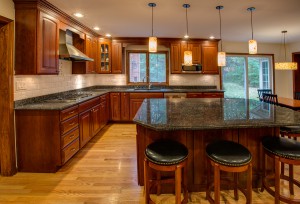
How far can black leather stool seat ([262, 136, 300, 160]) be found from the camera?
1856 mm

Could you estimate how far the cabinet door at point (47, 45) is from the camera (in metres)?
2.98

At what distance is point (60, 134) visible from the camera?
9.44 feet

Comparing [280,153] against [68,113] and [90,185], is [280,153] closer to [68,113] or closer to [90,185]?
[90,185]

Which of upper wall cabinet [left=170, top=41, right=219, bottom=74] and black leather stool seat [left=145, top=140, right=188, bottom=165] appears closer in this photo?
black leather stool seat [left=145, top=140, right=188, bottom=165]

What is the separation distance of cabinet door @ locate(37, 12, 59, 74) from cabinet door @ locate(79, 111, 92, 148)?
0.90m

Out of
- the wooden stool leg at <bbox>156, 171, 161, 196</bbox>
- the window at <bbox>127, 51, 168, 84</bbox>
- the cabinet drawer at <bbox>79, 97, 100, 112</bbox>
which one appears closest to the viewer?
the wooden stool leg at <bbox>156, 171, 161, 196</bbox>

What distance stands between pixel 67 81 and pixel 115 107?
63.9 inches

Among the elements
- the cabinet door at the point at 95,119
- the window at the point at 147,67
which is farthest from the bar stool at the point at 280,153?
the window at the point at 147,67

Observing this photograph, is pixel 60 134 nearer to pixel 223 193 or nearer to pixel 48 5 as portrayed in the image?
pixel 48 5

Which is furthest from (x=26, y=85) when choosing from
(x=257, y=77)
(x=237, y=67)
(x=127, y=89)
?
(x=257, y=77)

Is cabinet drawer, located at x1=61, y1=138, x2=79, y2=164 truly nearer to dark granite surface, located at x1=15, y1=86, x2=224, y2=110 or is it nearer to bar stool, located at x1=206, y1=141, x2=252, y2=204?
dark granite surface, located at x1=15, y1=86, x2=224, y2=110

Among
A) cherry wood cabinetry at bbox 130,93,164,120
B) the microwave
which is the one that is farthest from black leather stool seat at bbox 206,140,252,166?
the microwave

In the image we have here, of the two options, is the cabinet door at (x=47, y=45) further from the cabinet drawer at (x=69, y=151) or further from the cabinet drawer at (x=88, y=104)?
the cabinet drawer at (x=69, y=151)

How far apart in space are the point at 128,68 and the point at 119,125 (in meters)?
1.81
